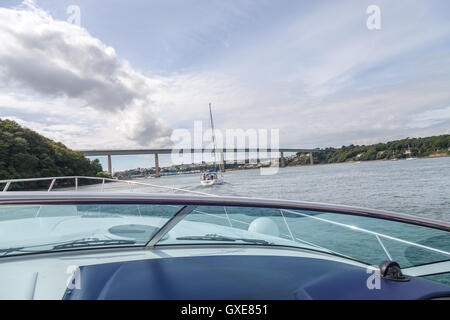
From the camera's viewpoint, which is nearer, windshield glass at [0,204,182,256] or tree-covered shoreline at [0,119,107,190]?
windshield glass at [0,204,182,256]

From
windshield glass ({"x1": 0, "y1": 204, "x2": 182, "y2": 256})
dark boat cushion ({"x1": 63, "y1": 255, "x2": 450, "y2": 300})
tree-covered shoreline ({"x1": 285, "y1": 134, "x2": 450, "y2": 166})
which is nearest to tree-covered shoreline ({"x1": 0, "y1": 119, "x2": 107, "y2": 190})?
windshield glass ({"x1": 0, "y1": 204, "x2": 182, "y2": 256})

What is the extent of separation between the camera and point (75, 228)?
110 cm

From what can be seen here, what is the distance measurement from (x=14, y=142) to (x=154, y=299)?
33.4 m

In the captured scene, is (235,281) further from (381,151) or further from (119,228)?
(381,151)

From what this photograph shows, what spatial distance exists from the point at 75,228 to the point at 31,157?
30350 mm

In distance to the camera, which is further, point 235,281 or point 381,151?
point 381,151

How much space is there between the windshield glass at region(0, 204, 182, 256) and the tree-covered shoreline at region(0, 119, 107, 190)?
25.4m

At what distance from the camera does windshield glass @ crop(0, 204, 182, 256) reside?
3.23 feet

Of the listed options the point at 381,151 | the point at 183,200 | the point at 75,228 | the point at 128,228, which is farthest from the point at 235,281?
the point at 381,151

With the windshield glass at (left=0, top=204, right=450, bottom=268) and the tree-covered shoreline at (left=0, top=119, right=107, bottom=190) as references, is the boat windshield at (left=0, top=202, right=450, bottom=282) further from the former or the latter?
the tree-covered shoreline at (left=0, top=119, right=107, bottom=190)

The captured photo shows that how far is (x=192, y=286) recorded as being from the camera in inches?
30.9

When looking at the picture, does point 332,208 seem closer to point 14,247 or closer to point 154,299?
point 154,299

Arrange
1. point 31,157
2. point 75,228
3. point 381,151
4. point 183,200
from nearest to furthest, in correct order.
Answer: point 183,200, point 75,228, point 31,157, point 381,151
